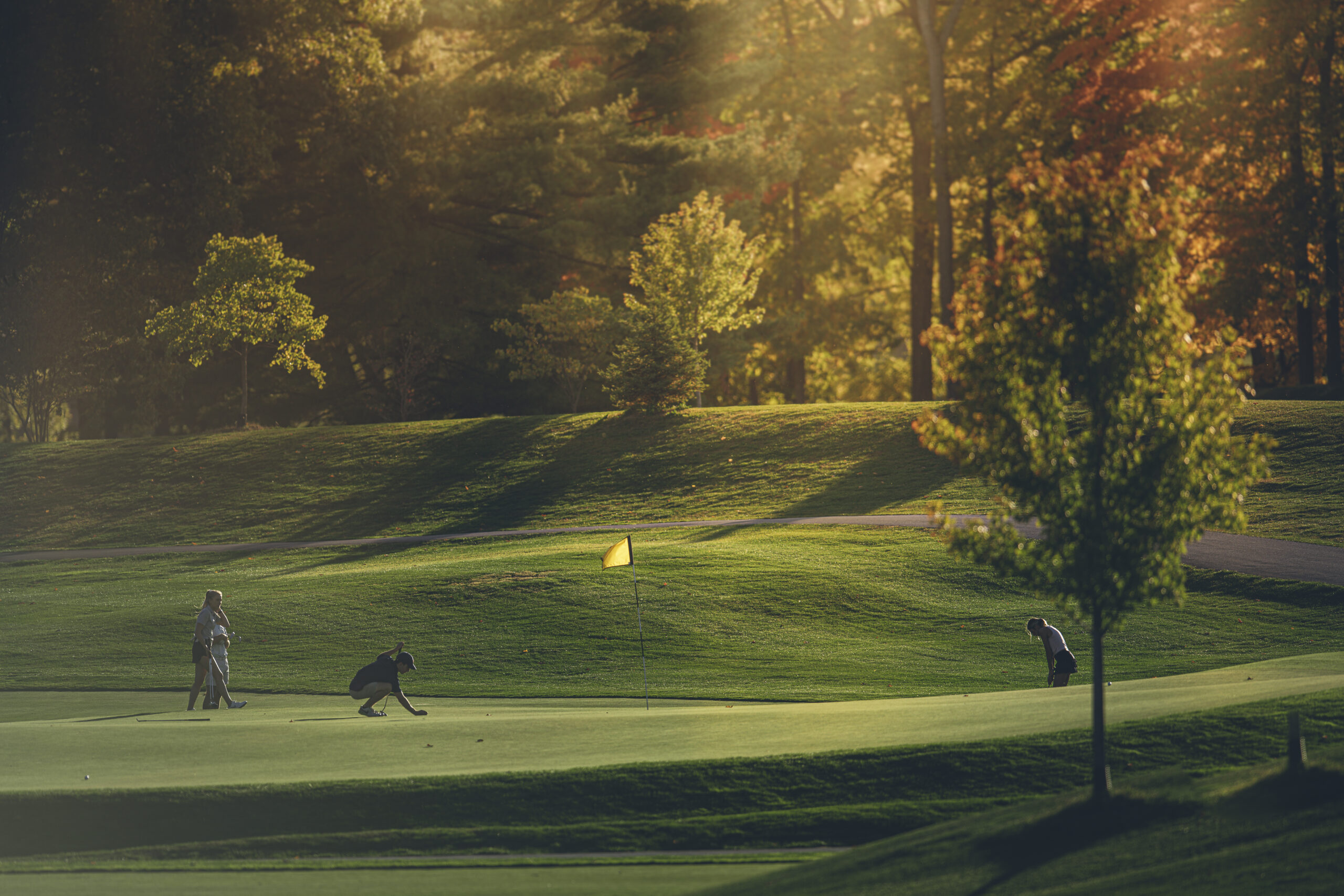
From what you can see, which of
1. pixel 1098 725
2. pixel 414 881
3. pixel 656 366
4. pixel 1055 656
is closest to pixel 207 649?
pixel 414 881

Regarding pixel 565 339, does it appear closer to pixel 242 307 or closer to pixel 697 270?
pixel 697 270

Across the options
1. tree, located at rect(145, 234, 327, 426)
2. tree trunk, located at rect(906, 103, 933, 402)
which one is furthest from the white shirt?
tree trunk, located at rect(906, 103, 933, 402)

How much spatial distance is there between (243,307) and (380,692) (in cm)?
3276

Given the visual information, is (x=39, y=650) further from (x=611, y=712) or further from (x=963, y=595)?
(x=963, y=595)

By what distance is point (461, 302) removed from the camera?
189 ft

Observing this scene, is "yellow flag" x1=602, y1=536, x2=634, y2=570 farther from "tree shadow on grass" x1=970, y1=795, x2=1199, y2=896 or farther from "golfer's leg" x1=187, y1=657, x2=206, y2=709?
"tree shadow on grass" x1=970, y1=795, x2=1199, y2=896

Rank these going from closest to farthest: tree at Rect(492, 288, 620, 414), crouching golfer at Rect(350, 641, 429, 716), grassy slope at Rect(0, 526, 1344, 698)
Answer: crouching golfer at Rect(350, 641, 429, 716), grassy slope at Rect(0, 526, 1344, 698), tree at Rect(492, 288, 620, 414)

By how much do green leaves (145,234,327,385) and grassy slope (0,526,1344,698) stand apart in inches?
633

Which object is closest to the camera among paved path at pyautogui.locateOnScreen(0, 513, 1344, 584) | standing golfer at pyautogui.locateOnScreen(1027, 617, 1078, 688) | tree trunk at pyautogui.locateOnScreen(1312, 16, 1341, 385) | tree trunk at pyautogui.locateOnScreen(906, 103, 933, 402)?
standing golfer at pyautogui.locateOnScreen(1027, 617, 1078, 688)

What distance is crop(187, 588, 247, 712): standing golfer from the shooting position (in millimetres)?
18797

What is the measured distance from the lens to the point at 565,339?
52250mm

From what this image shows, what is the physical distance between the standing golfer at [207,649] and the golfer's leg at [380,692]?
2720 mm

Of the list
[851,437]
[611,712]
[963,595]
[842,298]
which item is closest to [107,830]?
[611,712]

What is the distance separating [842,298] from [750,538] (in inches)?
1531
